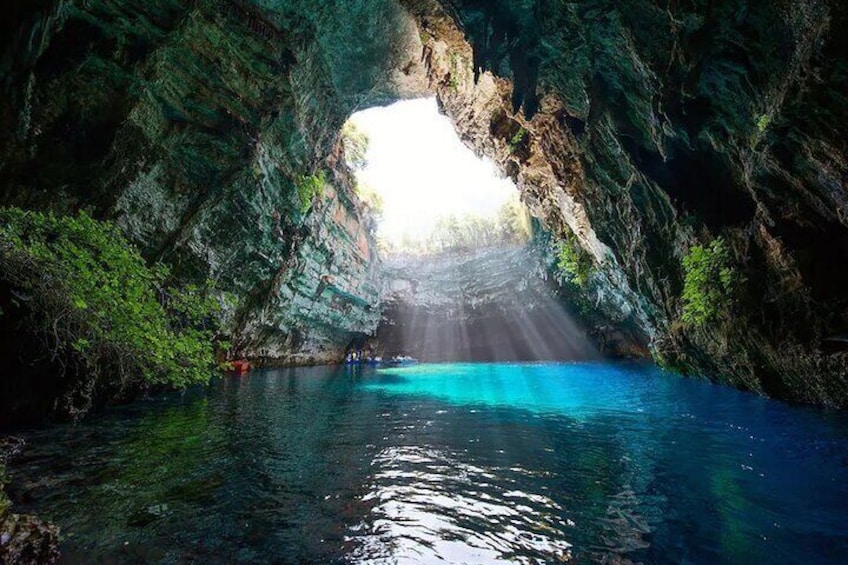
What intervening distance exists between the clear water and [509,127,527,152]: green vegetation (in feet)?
42.1

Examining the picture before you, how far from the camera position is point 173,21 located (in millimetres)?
10898

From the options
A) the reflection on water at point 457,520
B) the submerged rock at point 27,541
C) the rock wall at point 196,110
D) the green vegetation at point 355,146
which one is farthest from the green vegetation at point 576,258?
the submerged rock at point 27,541

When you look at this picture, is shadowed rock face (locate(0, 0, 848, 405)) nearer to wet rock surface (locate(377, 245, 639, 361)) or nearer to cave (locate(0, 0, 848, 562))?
cave (locate(0, 0, 848, 562))

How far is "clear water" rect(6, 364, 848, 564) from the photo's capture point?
11.6 ft

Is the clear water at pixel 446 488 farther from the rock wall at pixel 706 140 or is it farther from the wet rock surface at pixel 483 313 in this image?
the wet rock surface at pixel 483 313

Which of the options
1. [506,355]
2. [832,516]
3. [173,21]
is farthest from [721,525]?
[506,355]

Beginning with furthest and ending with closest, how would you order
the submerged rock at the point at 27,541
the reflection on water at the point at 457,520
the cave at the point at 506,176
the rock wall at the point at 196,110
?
the rock wall at the point at 196,110
the cave at the point at 506,176
the reflection on water at the point at 457,520
the submerged rock at the point at 27,541

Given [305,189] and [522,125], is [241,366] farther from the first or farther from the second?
[522,125]

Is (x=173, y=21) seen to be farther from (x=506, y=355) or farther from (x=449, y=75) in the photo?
(x=506, y=355)

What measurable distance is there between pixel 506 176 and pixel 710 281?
12.0 meters

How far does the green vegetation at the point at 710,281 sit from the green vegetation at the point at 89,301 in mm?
12654

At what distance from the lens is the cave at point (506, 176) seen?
4.35m

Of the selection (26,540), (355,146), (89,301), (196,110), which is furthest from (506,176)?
(26,540)

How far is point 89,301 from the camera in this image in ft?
23.7
